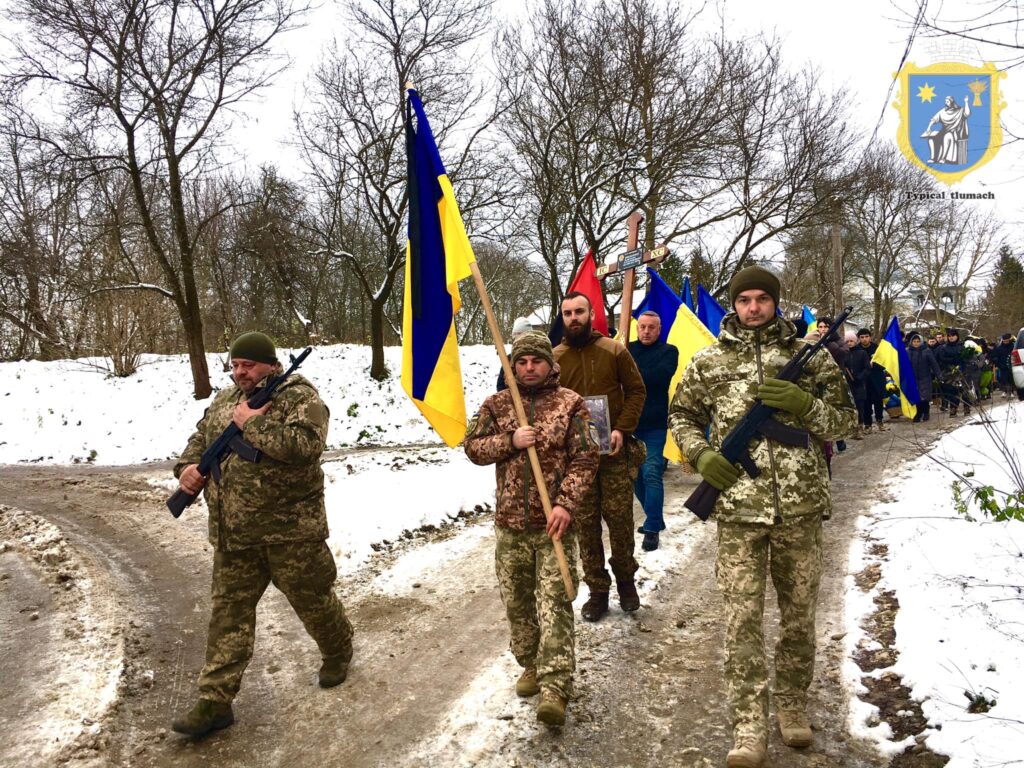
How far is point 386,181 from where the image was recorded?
60.6ft

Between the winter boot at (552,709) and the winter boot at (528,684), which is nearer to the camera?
the winter boot at (552,709)

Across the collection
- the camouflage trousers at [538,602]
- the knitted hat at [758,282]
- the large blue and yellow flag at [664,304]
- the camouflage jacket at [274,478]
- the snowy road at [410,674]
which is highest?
the large blue and yellow flag at [664,304]

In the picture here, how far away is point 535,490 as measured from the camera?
3.47 m

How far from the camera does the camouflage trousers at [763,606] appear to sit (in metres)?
2.95

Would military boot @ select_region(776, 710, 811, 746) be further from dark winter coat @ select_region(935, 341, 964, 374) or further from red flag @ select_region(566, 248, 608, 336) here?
dark winter coat @ select_region(935, 341, 964, 374)

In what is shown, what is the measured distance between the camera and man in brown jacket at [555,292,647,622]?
4590mm

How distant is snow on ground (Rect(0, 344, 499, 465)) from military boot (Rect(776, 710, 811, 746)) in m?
12.0

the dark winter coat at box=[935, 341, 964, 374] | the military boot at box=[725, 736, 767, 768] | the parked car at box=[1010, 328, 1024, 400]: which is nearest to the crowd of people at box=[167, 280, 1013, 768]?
the military boot at box=[725, 736, 767, 768]

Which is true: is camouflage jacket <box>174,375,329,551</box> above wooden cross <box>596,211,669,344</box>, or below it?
below

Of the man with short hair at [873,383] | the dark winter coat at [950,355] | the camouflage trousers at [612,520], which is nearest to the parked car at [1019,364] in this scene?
the dark winter coat at [950,355]

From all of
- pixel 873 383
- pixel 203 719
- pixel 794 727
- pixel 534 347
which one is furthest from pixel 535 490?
pixel 873 383

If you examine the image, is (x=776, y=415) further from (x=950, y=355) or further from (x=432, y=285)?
(x=950, y=355)

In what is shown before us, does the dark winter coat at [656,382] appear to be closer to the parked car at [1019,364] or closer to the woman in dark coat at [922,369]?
the woman in dark coat at [922,369]

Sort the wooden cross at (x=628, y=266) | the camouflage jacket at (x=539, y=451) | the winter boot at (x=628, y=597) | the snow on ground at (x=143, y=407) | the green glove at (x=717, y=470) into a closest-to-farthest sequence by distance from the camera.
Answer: the green glove at (x=717, y=470)
the camouflage jacket at (x=539, y=451)
the winter boot at (x=628, y=597)
the wooden cross at (x=628, y=266)
the snow on ground at (x=143, y=407)
